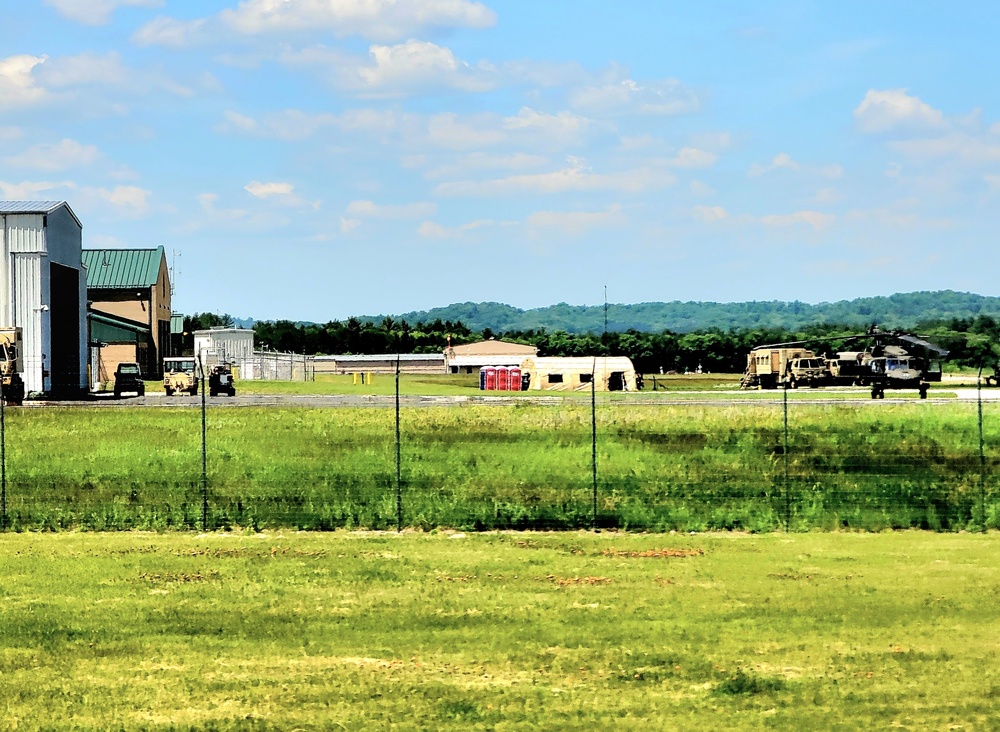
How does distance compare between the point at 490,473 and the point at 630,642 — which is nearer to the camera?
the point at 630,642

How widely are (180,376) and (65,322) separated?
7.05m

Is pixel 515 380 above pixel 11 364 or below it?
below

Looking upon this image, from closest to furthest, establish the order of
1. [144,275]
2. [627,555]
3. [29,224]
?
[627,555] < [29,224] < [144,275]

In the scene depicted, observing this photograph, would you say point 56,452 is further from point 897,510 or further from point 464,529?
point 897,510

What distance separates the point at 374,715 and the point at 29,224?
57098mm

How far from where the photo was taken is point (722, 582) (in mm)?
14820

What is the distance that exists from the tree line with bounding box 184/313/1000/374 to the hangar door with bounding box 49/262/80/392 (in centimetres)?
4338

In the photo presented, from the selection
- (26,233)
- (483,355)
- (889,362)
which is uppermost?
(26,233)

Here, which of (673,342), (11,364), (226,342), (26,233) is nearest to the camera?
(11,364)

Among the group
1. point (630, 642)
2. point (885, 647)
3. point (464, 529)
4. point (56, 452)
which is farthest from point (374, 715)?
point (56, 452)

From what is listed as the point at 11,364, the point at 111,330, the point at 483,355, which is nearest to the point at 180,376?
the point at 11,364

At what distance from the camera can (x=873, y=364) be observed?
72.2m

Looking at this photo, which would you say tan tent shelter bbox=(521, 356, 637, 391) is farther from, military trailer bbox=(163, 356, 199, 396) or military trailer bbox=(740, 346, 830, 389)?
military trailer bbox=(163, 356, 199, 396)

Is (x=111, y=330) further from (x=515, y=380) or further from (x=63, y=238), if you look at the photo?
(x=515, y=380)
